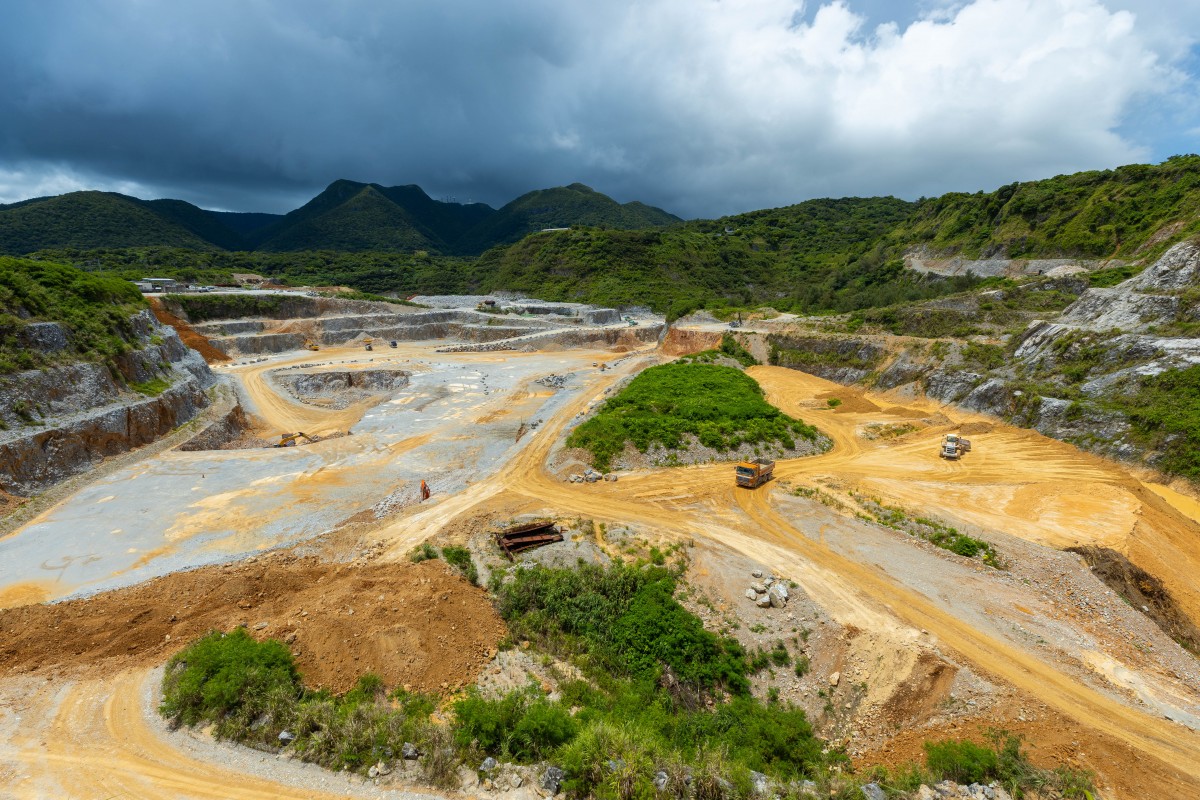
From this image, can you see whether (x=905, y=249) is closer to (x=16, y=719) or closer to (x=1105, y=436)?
(x=1105, y=436)

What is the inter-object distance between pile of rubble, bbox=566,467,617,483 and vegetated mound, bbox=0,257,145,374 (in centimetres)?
2659

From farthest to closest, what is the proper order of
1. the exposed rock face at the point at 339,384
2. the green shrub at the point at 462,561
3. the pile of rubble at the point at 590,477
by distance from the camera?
the exposed rock face at the point at 339,384 → the pile of rubble at the point at 590,477 → the green shrub at the point at 462,561

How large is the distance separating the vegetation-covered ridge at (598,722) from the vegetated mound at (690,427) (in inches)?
467

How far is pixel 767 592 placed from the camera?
1416 cm

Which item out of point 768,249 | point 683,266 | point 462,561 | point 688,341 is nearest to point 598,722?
point 462,561

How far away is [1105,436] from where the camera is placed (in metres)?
23.9

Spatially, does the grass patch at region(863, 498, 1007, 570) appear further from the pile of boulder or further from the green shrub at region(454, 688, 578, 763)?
the green shrub at region(454, 688, 578, 763)

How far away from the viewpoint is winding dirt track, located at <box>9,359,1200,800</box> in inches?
339

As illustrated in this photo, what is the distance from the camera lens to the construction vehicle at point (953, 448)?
24.6 m

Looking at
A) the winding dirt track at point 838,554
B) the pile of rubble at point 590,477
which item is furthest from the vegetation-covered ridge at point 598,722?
the pile of rubble at point 590,477

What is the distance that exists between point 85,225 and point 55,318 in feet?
469

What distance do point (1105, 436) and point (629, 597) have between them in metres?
26.4

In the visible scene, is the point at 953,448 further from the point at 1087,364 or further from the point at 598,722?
the point at 598,722

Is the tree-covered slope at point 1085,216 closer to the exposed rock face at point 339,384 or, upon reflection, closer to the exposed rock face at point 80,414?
the exposed rock face at point 339,384
